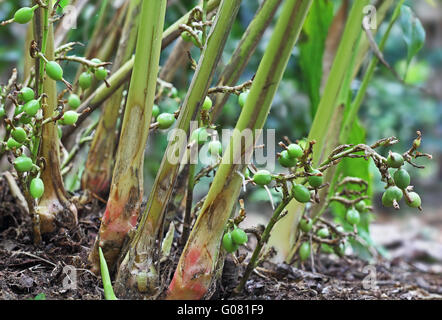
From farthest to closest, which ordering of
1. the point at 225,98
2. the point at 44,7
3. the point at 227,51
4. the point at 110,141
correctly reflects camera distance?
the point at 227,51 < the point at 110,141 < the point at 225,98 < the point at 44,7

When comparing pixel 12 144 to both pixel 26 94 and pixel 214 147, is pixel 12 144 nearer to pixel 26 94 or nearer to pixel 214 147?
pixel 26 94

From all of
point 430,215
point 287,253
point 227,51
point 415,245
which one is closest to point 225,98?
point 287,253

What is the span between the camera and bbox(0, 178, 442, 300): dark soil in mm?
511

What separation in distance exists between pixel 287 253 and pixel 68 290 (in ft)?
1.02

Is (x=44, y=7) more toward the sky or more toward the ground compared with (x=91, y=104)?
more toward the sky

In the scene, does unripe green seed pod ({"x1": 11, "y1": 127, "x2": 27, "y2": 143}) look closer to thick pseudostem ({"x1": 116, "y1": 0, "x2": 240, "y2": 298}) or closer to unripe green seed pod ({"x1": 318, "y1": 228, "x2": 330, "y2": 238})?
thick pseudostem ({"x1": 116, "y1": 0, "x2": 240, "y2": 298})

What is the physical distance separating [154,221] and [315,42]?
1.62 ft

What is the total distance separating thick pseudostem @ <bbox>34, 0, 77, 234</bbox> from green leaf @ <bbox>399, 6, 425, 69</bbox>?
52 cm

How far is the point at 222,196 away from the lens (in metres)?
0.48

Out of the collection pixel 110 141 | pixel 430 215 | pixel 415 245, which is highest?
pixel 110 141

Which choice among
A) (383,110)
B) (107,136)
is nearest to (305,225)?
(107,136)

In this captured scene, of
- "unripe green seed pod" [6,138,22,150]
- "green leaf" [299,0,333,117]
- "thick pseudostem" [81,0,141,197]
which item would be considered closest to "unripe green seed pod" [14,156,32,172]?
"unripe green seed pod" [6,138,22,150]

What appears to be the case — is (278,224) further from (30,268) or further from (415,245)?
(415,245)

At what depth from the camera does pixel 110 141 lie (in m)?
0.75
